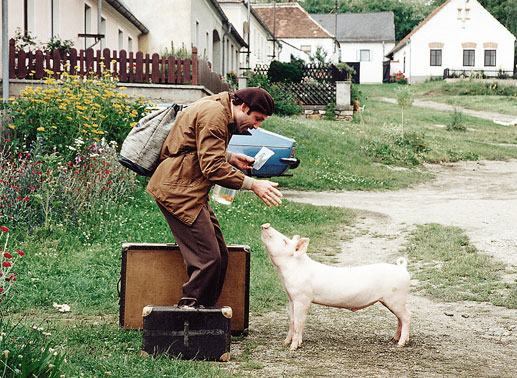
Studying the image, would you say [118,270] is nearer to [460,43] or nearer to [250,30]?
[250,30]

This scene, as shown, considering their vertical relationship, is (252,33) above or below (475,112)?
above

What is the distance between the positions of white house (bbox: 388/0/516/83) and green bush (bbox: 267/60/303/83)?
33511 millimetres

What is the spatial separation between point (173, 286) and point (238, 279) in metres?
0.49

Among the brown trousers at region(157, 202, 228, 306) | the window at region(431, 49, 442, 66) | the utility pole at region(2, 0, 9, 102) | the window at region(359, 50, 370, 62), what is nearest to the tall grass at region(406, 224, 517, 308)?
the brown trousers at region(157, 202, 228, 306)

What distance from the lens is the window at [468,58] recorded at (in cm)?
6006

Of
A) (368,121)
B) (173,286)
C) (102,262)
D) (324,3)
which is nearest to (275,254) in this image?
(173,286)

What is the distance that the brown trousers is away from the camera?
4.67m

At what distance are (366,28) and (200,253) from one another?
2823 inches

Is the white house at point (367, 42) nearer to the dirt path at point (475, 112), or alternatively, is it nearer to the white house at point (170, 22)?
the dirt path at point (475, 112)

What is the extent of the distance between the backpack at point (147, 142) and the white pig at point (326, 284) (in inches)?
37.2

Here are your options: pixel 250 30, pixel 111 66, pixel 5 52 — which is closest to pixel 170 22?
pixel 111 66

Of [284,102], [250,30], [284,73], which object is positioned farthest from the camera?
[250,30]

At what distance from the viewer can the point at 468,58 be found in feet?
198

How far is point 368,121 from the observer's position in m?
27.5
